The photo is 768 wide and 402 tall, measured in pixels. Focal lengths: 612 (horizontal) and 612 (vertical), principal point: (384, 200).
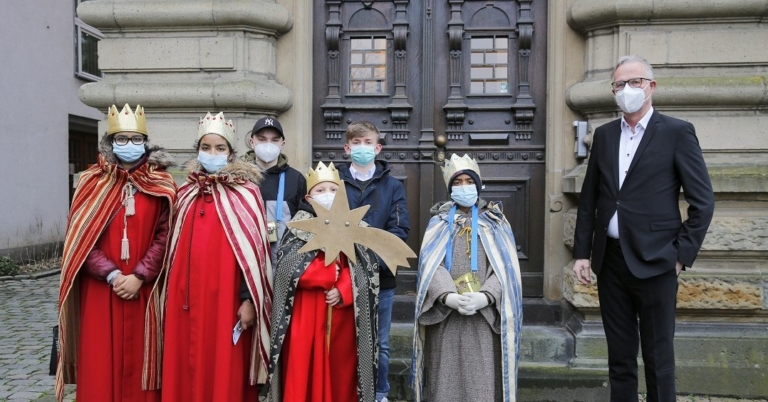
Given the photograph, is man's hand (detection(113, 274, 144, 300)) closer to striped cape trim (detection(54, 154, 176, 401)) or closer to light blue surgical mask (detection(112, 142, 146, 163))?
striped cape trim (detection(54, 154, 176, 401))

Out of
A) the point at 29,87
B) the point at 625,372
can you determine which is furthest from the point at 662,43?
the point at 29,87

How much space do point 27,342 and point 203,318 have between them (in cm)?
347

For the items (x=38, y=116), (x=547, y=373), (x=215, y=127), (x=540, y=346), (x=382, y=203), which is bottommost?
(x=547, y=373)

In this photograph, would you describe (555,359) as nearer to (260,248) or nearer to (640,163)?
(640,163)

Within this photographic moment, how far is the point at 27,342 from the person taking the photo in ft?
18.8

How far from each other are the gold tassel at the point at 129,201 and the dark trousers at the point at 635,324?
2.71 metres

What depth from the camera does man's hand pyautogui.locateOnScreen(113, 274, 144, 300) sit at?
11.3ft

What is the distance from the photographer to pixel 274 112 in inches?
193

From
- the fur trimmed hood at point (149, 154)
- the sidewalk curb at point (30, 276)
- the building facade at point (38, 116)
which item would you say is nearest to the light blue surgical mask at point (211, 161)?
the fur trimmed hood at point (149, 154)

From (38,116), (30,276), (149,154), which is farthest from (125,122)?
(38,116)

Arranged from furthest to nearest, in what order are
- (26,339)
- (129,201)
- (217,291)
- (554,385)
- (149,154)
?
→ 1. (26,339)
2. (554,385)
3. (149,154)
4. (129,201)
5. (217,291)

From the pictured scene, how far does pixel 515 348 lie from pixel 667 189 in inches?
46.8

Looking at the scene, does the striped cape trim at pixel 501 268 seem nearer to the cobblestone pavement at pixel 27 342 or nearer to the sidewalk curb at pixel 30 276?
the cobblestone pavement at pixel 27 342

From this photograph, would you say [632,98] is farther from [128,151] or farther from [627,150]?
[128,151]
